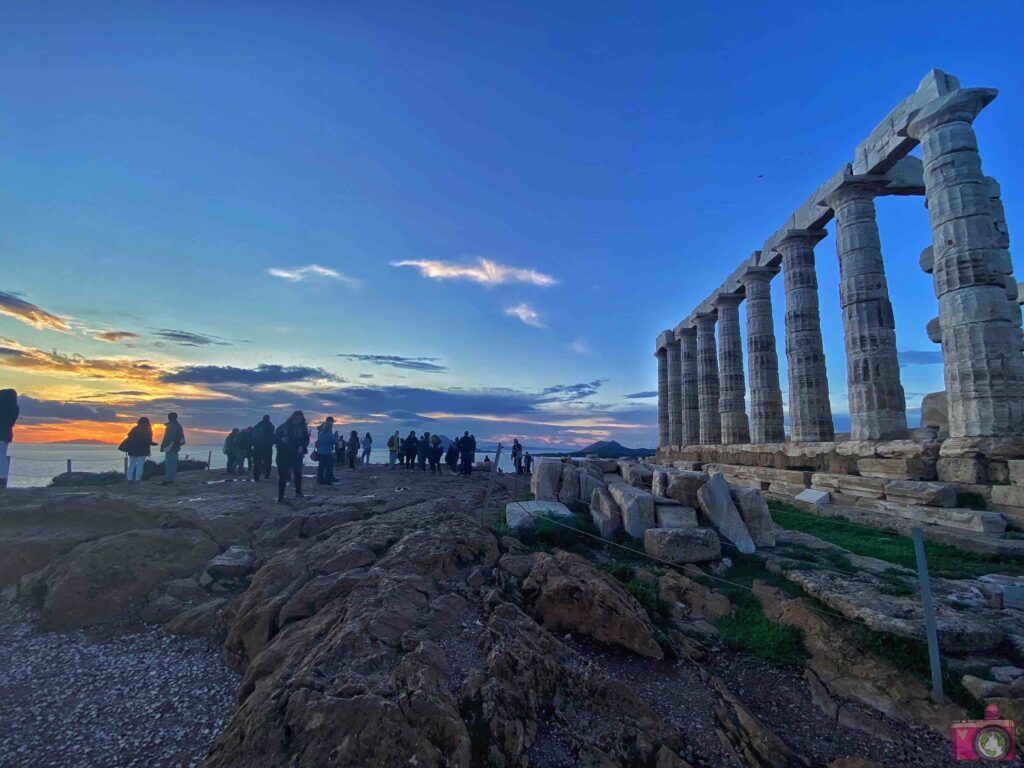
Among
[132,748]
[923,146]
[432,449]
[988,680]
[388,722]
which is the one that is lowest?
[132,748]

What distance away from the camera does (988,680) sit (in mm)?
4566

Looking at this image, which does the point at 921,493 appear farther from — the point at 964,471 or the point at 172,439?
the point at 172,439

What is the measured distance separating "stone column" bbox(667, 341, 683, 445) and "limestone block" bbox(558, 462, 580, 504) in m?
21.7

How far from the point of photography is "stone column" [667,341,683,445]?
104 feet

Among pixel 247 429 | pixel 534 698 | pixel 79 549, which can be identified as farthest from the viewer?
pixel 247 429

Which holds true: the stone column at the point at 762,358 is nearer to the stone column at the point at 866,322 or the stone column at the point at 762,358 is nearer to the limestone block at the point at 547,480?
the stone column at the point at 866,322

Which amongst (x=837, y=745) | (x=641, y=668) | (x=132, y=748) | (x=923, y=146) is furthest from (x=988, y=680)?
(x=923, y=146)

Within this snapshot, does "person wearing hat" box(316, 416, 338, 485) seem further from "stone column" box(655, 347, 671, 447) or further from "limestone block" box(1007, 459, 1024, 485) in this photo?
"stone column" box(655, 347, 671, 447)

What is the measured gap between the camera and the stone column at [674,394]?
104 feet

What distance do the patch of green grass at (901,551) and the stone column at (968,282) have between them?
4.34 metres

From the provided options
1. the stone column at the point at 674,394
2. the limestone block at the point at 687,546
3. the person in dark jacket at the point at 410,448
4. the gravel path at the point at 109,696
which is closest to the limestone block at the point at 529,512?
the limestone block at the point at 687,546

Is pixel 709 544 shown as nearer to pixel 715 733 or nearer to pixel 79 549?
pixel 715 733

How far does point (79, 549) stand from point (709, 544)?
9.68 meters

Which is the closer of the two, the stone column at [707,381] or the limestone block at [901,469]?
the limestone block at [901,469]
